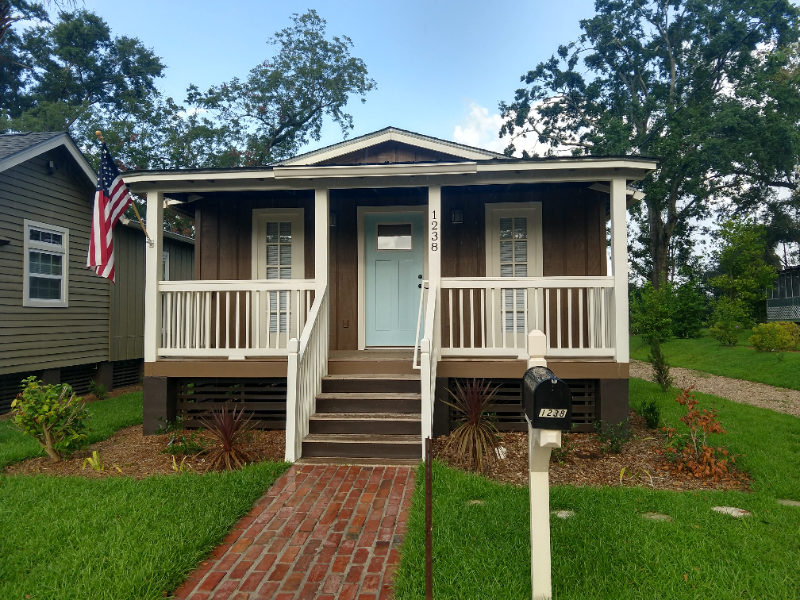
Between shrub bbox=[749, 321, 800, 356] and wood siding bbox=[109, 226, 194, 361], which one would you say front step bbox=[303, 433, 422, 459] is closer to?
wood siding bbox=[109, 226, 194, 361]

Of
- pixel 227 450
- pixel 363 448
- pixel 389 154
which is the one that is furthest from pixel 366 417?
pixel 389 154

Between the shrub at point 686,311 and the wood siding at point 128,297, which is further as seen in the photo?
the shrub at point 686,311

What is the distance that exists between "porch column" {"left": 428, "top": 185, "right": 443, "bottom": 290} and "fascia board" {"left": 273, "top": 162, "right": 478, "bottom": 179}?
0.28 m

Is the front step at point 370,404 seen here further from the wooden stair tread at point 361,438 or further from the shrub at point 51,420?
the shrub at point 51,420

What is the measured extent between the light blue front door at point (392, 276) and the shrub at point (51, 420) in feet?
12.3

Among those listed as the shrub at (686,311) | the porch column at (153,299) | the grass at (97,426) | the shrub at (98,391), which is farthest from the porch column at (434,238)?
the shrub at (686,311)

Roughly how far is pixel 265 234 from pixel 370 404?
3.64m

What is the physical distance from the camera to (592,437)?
605cm

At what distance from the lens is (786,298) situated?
79.3ft

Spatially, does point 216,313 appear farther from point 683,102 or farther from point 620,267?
point 683,102

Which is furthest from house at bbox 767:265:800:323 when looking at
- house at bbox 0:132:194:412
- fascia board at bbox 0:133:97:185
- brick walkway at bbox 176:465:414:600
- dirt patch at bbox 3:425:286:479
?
fascia board at bbox 0:133:97:185

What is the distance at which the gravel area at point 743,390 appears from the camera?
28.1ft

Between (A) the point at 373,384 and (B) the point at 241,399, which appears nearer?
(A) the point at 373,384

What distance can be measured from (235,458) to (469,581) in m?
2.83
